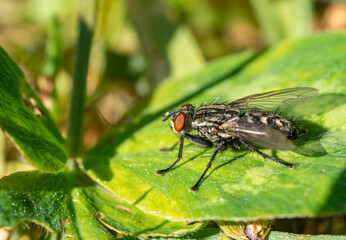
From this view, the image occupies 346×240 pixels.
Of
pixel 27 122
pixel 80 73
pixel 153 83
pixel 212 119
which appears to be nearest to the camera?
pixel 27 122

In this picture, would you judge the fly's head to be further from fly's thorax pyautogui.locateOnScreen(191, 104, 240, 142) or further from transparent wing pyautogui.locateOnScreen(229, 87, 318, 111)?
transparent wing pyautogui.locateOnScreen(229, 87, 318, 111)

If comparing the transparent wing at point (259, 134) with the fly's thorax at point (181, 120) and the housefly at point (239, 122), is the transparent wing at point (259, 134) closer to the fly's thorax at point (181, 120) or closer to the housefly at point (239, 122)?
the housefly at point (239, 122)

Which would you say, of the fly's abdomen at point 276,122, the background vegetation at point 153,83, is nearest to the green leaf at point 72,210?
the background vegetation at point 153,83

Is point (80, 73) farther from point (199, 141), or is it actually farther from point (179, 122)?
point (199, 141)

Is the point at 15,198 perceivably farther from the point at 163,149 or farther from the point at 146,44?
the point at 146,44

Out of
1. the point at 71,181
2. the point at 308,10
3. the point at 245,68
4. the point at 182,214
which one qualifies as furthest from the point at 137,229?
the point at 308,10

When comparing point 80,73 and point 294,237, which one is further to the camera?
point 80,73

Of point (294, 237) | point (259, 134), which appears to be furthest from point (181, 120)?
point (294, 237)

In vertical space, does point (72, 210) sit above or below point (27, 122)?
below
